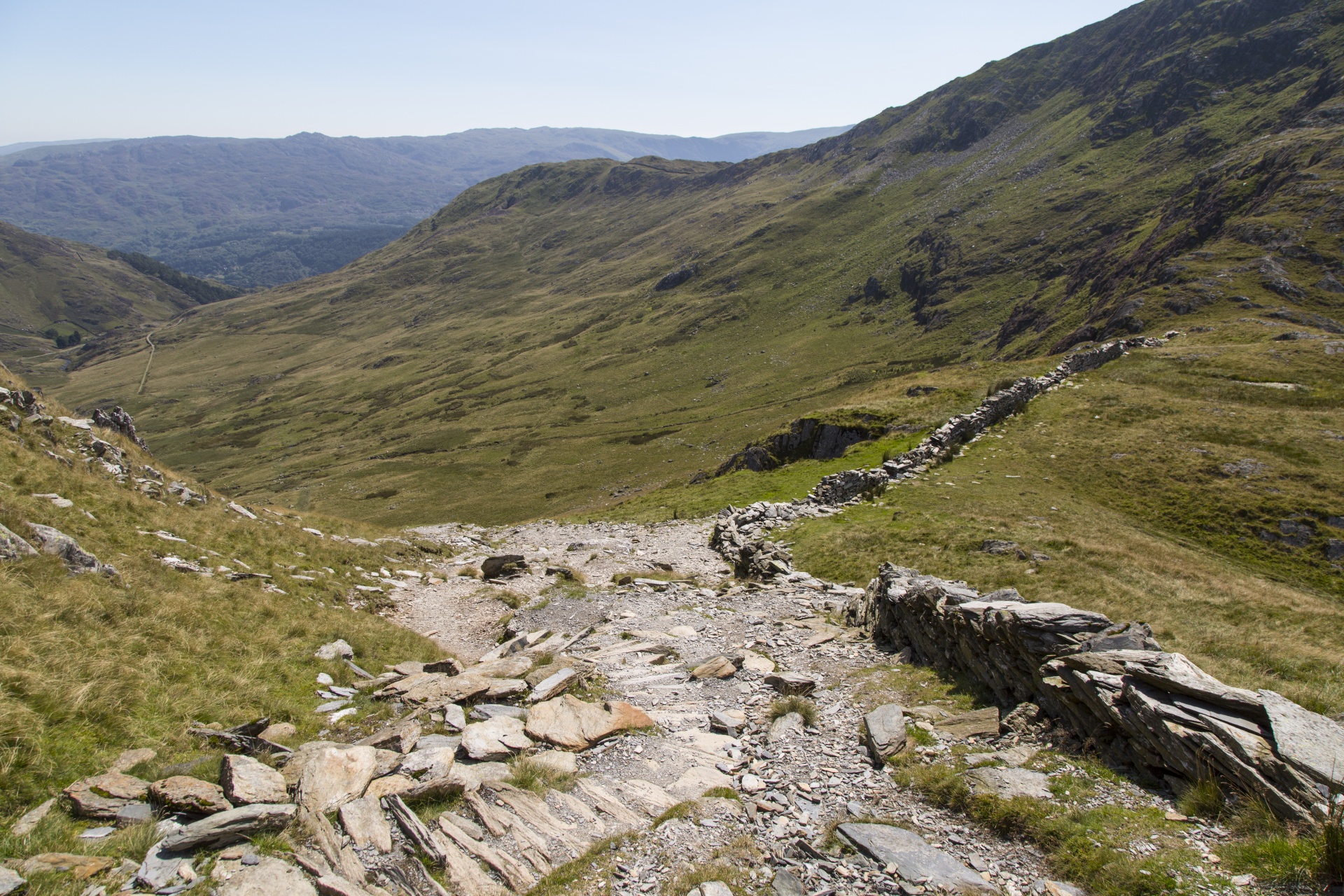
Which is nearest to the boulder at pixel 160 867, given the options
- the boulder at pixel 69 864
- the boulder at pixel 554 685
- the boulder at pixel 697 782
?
the boulder at pixel 69 864

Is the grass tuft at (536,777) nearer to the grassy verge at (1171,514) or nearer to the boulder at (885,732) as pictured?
the boulder at (885,732)

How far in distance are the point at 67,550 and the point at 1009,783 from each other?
68.5ft

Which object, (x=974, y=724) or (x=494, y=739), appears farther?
(x=974, y=724)

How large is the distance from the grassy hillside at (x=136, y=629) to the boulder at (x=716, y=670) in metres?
8.30

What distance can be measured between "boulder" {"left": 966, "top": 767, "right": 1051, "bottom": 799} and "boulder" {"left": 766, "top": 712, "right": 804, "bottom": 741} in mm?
3558

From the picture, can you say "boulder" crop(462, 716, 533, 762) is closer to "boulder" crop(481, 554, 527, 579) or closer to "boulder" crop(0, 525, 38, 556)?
"boulder" crop(0, 525, 38, 556)

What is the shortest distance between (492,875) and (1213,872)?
9.33 m

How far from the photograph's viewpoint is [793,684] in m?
15.2

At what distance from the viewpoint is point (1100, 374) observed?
5053 centimetres

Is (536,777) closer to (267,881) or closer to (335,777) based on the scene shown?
(335,777)

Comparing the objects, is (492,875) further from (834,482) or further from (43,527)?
(834,482)

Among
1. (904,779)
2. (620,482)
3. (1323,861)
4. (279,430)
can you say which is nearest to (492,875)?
(904,779)

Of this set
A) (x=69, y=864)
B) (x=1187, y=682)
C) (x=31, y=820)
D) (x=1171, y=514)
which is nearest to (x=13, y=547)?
(x=31, y=820)

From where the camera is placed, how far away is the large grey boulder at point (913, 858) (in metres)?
8.30
